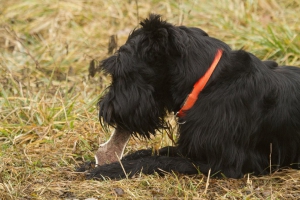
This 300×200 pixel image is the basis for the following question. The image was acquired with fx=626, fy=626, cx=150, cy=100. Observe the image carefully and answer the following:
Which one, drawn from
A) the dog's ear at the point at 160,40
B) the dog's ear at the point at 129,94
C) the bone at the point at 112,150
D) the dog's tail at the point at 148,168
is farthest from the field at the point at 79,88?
the dog's ear at the point at 160,40

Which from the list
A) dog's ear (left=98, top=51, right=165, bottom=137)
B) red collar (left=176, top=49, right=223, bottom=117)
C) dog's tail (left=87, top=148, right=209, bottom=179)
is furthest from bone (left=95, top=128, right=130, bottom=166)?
red collar (left=176, top=49, right=223, bottom=117)

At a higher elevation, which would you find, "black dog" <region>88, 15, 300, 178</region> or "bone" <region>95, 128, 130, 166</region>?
"black dog" <region>88, 15, 300, 178</region>

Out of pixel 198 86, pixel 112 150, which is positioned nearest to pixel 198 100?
pixel 198 86

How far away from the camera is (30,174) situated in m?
4.10

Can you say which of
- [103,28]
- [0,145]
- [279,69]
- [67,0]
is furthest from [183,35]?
[67,0]

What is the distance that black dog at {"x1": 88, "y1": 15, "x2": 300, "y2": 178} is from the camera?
3828mm

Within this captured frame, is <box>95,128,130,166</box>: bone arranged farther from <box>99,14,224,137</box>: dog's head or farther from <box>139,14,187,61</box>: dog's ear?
<box>139,14,187,61</box>: dog's ear

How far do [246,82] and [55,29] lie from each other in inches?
161

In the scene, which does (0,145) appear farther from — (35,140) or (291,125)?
(291,125)

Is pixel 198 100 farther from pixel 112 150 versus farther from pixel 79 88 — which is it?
pixel 79 88

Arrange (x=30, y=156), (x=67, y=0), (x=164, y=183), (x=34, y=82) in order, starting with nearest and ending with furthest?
(x=164, y=183), (x=30, y=156), (x=34, y=82), (x=67, y=0)

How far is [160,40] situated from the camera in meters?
3.86

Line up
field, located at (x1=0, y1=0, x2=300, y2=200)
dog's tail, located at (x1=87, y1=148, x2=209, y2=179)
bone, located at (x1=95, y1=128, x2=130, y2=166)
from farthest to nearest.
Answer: bone, located at (x1=95, y1=128, x2=130, y2=166), dog's tail, located at (x1=87, y1=148, x2=209, y2=179), field, located at (x1=0, y1=0, x2=300, y2=200)

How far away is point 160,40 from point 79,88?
2.33 m
